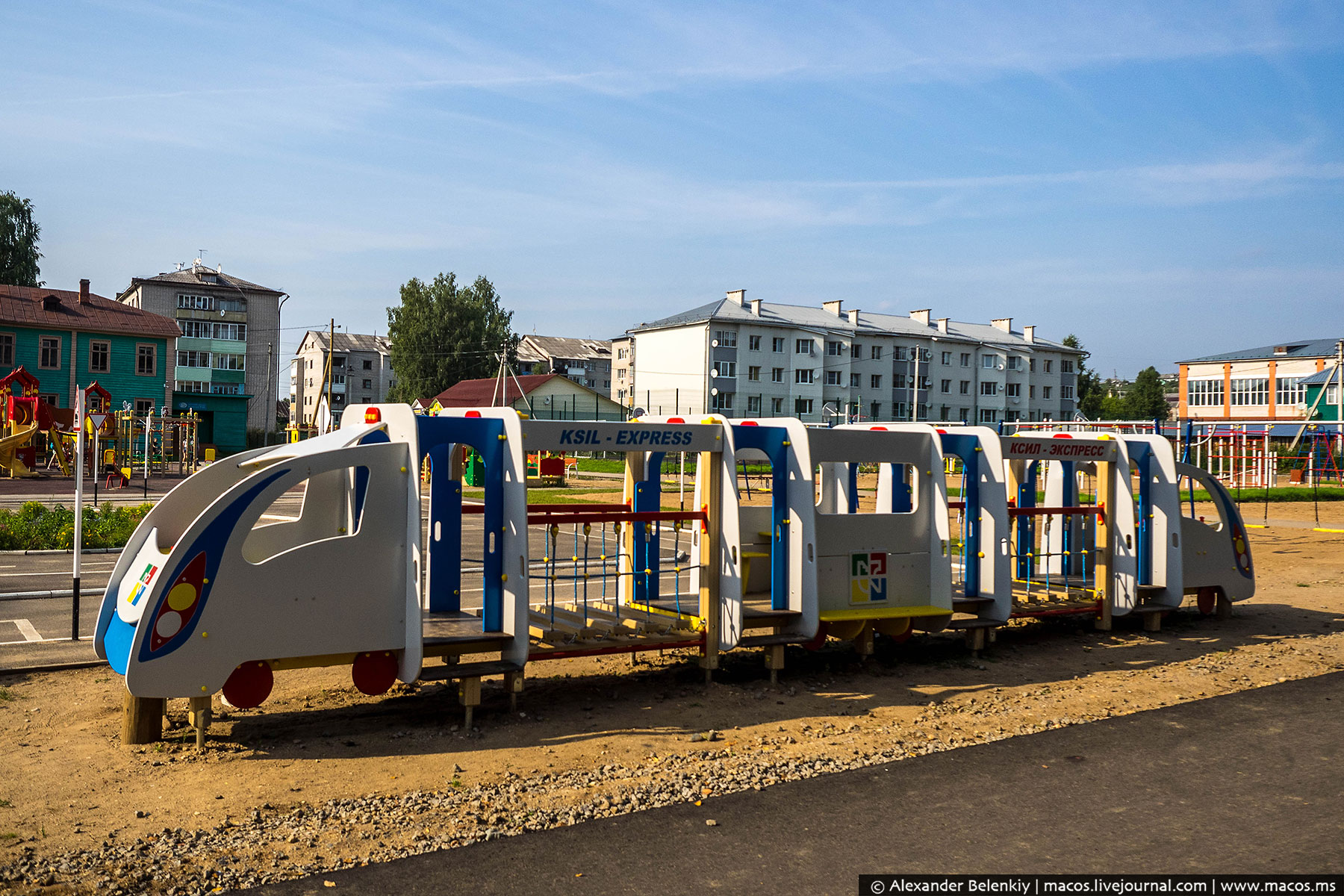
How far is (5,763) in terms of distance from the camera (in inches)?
274

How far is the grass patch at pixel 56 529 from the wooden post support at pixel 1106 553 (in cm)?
1517

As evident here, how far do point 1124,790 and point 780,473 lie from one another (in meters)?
4.08

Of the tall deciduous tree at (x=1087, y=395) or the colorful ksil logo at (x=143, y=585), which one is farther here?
the tall deciduous tree at (x=1087, y=395)

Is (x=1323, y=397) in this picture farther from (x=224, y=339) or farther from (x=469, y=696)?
(x=469, y=696)

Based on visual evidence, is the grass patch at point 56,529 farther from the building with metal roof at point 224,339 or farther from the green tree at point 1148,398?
the green tree at point 1148,398

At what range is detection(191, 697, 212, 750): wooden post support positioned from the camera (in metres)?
7.40

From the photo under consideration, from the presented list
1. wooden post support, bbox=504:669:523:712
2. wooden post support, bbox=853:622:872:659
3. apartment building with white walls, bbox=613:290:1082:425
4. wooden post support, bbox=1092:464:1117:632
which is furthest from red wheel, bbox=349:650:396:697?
apartment building with white walls, bbox=613:290:1082:425

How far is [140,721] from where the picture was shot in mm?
7445

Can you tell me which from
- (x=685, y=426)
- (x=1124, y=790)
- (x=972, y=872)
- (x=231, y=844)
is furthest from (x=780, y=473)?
(x=231, y=844)

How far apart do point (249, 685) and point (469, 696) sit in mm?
1596

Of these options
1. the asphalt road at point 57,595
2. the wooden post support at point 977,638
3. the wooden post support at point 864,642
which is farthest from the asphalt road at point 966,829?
the asphalt road at point 57,595

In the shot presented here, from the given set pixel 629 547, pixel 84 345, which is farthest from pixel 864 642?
pixel 84 345

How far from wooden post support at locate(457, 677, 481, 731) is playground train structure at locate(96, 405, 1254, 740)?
29 mm

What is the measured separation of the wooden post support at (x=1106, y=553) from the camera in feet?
40.2
